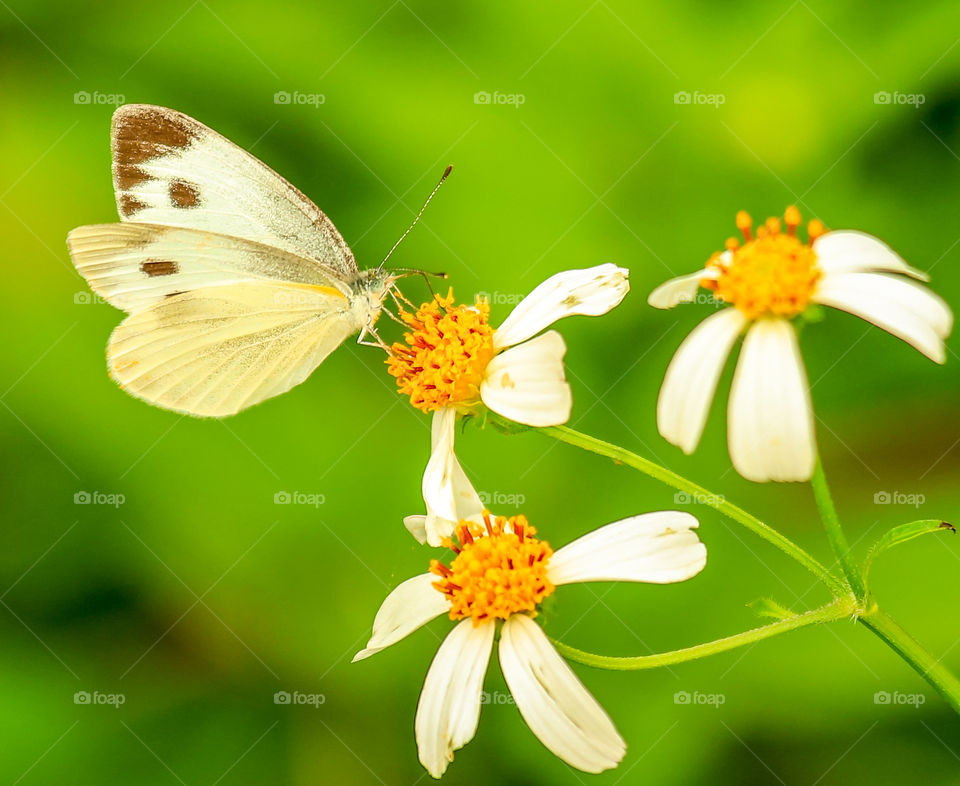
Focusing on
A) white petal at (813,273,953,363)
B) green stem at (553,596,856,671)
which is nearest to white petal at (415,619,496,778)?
green stem at (553,596,856,671)

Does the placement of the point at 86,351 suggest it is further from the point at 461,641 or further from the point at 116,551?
the point at 461,641

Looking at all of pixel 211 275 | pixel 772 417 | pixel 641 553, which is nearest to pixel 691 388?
pixel 772 417

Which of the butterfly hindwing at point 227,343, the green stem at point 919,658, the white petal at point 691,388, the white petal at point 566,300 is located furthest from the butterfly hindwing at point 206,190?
the green stem at point 919,658

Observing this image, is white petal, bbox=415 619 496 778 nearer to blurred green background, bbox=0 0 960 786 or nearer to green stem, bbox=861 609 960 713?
green stem, bbox=861 609 960 713

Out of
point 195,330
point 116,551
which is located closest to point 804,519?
point 195,330

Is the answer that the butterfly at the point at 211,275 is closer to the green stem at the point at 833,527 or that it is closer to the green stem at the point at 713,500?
the green stem at the point at 713,500

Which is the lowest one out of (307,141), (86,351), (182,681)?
(182,681)

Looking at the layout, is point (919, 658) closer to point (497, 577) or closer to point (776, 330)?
point (776, 330)
